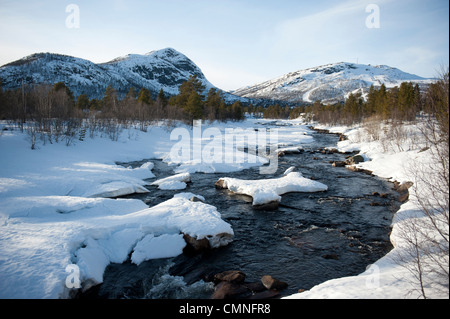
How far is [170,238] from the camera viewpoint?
29.3 ft

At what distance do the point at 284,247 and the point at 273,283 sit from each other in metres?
2.46

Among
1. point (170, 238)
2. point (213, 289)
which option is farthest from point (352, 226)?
point (170, 238)

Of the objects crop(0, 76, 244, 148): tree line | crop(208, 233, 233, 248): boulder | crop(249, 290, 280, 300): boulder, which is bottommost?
crop(249, 290, 280, 300): boulder

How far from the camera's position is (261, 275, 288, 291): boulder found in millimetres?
6856

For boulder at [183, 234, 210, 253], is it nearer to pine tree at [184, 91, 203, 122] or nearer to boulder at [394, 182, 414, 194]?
boulder at [394, 182, 414, 194]

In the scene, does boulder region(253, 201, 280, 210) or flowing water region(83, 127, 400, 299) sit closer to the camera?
→ flowing water region(83, 127, 400, 299)

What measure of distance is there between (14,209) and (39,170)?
778 cm

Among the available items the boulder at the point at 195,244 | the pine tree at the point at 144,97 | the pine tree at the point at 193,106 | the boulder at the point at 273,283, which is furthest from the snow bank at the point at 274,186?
the pine tree at the point at 144,97

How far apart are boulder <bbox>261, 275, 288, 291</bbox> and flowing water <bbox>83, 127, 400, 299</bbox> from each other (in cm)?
20

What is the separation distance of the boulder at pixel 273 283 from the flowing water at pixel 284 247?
20 centimetres

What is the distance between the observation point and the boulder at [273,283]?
686 centimetres

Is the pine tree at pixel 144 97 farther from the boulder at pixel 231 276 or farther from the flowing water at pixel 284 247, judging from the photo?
the boulder at pixel 231 276

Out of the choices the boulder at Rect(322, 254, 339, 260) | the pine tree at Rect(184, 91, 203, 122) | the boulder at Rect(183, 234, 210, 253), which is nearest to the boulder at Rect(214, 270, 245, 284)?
the boulder at Rect(183, 234, 210, 253)
